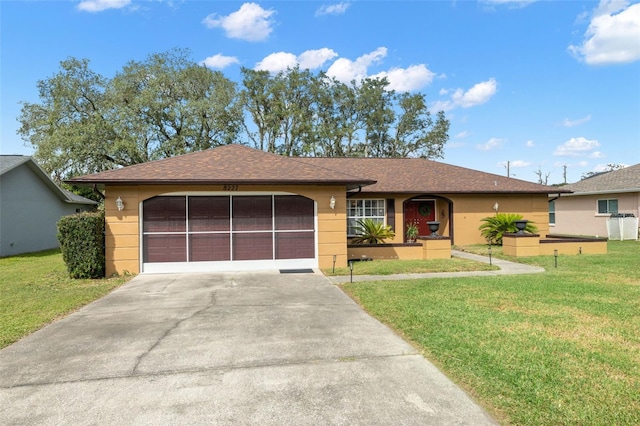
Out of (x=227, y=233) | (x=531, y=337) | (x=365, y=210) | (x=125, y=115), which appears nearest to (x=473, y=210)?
(x=365, y=210)

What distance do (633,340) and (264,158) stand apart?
33.4 ft

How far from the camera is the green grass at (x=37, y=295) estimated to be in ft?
18.0

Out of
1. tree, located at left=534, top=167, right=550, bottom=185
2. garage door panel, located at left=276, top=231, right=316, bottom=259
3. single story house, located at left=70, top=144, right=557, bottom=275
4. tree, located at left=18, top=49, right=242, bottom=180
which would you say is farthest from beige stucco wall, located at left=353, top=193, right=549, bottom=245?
tree, located at left=534, top=167, right=550, bottom=185

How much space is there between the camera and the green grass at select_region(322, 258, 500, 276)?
9789mm

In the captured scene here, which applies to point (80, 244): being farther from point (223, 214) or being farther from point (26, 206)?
point (26, 206)

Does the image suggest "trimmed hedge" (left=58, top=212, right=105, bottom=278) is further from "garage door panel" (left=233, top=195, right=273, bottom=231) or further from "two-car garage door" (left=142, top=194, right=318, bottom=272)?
"garage door panel" (left=233, top=195, right=273, bottom=231)

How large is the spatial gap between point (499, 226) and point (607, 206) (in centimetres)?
1020

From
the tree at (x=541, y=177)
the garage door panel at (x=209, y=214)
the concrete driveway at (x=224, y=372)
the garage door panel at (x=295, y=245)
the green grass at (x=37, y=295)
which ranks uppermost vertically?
the tree at (x=541, y=177)

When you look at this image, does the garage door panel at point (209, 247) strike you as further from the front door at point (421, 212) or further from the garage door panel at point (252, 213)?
the front door at point (421, 212)

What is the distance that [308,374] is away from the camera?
11.9 feet

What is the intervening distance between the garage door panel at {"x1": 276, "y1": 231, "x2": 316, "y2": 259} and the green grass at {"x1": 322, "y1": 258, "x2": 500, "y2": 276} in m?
0.88

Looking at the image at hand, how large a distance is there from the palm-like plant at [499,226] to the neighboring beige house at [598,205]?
181 inches

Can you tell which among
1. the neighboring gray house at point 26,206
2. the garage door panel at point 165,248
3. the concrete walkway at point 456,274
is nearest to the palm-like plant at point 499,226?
the concrete walkway at point 456,274

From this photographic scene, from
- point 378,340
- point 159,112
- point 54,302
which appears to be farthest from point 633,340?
point 159,112
